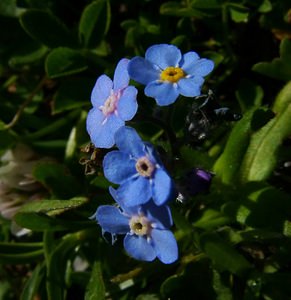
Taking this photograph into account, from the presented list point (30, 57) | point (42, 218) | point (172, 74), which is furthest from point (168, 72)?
point (30, 57)

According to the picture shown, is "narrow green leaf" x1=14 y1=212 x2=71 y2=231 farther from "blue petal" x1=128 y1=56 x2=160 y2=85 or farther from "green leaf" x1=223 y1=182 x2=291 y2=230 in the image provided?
"blue petal" x1=128 y1=56 x2=160 y2=85

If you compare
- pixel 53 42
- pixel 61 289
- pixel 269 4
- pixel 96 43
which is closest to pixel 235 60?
pixel 269 4

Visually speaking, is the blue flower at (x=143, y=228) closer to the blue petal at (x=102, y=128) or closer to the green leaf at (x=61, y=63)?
the blue petal at (x=102, y=128)

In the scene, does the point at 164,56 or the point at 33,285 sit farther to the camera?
the point at 33,285

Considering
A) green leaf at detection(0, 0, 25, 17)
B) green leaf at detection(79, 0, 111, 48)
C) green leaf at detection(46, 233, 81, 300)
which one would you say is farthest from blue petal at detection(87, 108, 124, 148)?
green leaf at detection(0, 0, 25, 17)

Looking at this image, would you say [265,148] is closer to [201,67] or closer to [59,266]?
[201,67]

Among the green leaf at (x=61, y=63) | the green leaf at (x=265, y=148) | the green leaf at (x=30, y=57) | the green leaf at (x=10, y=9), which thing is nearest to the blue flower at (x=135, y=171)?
the green leaf at (x=265, y=148)
